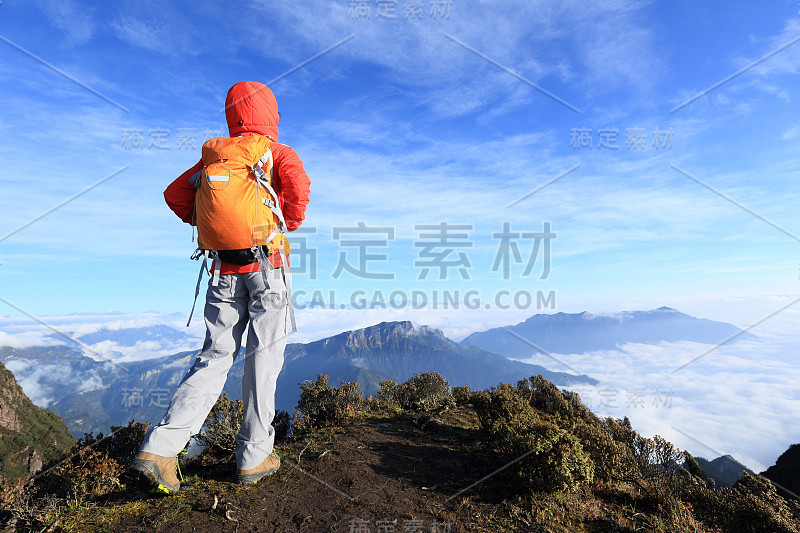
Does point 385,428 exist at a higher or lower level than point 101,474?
lower

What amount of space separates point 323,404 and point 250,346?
10.8ft

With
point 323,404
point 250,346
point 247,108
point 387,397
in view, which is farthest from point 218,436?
point 247,108

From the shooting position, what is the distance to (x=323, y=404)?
24.1ft

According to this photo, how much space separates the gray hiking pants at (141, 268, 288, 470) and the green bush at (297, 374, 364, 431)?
2.68 meters

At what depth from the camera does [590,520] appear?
4211 mm

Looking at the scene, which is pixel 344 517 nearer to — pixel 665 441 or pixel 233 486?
pixel 233 486

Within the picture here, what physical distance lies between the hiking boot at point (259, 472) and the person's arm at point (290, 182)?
2.93 meters

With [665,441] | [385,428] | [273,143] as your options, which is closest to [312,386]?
[385,428]

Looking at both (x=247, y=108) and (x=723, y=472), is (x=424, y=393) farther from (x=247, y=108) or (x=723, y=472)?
(x=723, y=472)

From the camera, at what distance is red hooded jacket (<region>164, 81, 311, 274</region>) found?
14.6 feet

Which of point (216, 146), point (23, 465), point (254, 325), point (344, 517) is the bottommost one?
point (23, 465)

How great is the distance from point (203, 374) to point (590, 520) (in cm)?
453

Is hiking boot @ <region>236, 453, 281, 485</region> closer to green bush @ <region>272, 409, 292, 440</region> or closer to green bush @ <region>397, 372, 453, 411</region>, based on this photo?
green bush @ <region>272, 409, 292, 440</region>

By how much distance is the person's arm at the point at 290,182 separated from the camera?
14.4 ft
